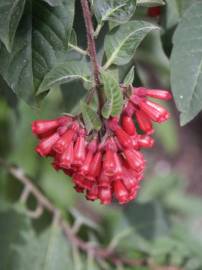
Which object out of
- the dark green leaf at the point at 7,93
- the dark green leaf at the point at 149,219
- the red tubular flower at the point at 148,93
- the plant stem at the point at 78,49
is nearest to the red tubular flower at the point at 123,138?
the red tubular flower at the point at 148,93

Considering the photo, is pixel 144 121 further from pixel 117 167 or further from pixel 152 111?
pixel 117 167

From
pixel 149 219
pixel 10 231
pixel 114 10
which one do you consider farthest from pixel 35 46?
pixel 149 219

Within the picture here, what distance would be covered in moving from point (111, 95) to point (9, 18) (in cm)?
30

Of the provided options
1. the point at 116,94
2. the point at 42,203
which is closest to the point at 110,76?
Answer: the point at 116,94

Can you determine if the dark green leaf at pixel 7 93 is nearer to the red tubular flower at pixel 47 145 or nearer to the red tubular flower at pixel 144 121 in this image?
the red tubular flower at pixel 47 145

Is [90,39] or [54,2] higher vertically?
[54,2]

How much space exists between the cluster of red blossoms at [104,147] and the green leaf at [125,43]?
0.30ft

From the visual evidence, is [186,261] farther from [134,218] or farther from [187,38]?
[187,38]

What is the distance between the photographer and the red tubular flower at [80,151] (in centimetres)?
159

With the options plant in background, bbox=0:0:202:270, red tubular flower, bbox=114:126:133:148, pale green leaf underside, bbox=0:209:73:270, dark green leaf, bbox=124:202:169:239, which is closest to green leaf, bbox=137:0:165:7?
plant in background, bbox=0:0:202:270

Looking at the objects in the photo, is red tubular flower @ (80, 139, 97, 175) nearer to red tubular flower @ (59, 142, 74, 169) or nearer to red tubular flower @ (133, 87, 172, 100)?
red tubular flower @ (59, 142, 74, 169)

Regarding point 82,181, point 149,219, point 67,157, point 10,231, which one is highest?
point 67,157

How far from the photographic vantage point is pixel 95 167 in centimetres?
165

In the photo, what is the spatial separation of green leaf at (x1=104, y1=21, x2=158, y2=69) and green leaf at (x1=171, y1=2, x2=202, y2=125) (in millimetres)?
112
